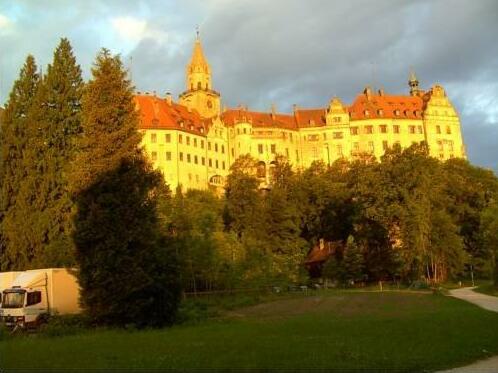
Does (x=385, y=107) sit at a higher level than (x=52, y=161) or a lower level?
higher

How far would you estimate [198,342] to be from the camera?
17531mm

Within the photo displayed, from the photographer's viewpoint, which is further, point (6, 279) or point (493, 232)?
point (493, 232)

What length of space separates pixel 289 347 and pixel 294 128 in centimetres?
11671

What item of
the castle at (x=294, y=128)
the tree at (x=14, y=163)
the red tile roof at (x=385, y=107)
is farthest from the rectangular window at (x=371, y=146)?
the tree at (x=14, y=163)

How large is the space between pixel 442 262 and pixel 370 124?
68871 mm

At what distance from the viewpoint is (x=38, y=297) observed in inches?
1165

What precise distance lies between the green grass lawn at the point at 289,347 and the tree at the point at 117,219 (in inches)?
82.2

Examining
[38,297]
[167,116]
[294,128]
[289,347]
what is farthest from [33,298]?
[294,128]

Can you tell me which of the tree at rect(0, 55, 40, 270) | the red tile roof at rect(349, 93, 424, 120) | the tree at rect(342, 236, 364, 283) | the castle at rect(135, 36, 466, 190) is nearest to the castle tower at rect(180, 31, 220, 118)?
the castle at rect(135, 36, 466, 190)

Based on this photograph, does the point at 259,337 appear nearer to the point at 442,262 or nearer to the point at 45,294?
the point at 45,294

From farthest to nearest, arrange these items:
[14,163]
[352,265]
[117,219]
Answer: [352,265] < [14,163] < [117,219]

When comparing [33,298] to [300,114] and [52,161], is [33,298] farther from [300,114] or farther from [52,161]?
[300,114]

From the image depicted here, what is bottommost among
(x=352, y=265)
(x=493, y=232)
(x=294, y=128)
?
(x=352, y=265)

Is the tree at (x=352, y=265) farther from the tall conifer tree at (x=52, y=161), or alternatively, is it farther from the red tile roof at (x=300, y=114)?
the red tile roof at (x=300, y=114)
